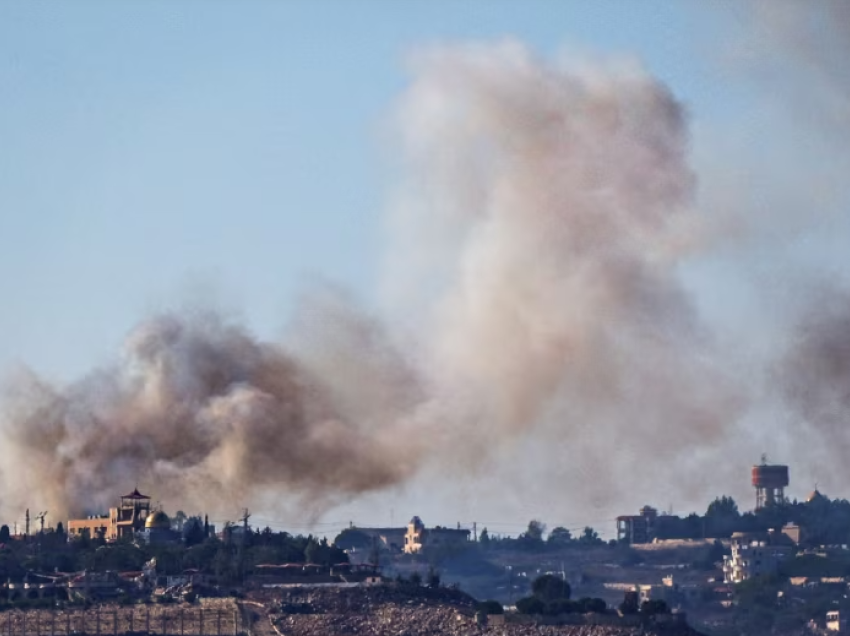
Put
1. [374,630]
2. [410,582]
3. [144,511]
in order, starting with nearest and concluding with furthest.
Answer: [374,630], [410,582], [144,511]

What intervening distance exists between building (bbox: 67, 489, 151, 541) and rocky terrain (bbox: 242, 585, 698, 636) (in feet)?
102

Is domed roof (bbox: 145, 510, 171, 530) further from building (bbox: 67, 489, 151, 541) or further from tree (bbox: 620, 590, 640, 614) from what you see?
tree (bbox: 620, 590, 640, 614)

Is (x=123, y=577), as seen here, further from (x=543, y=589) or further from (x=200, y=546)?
(x=543, y=589)

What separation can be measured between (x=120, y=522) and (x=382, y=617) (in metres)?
42.6

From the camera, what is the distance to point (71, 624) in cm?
15925

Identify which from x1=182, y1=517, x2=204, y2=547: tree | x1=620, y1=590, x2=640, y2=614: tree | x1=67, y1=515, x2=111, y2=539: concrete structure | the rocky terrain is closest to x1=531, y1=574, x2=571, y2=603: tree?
x1=620, y1=590, x2=640, y2=614: tree

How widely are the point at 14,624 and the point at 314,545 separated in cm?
2724

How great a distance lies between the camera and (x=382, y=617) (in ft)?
516

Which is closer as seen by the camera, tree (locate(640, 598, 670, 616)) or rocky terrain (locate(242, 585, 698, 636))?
rocky terrain (locate(242, 585, 698, 636))

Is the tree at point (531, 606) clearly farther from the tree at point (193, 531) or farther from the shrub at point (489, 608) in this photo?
the tree at point (193, 531)

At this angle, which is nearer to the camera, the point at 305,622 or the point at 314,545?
the point at 305,622

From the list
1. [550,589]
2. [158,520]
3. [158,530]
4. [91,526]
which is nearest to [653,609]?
[550,589]

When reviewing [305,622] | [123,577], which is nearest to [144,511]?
[123,577]

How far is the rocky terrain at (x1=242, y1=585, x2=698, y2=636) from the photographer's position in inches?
6083
